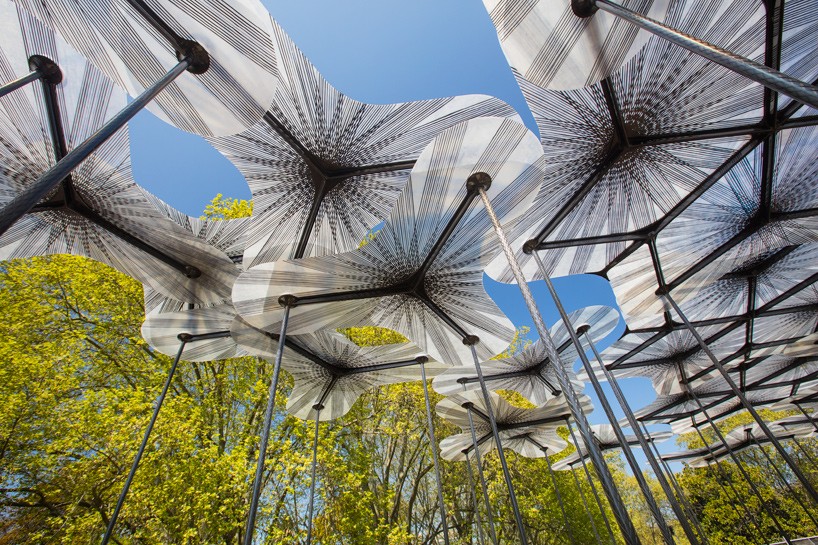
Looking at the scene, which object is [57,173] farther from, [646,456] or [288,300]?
[646,456]

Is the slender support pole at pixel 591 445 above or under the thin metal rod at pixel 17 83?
under

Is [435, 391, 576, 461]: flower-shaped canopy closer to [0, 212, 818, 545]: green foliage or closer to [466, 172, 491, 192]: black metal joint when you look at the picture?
[0, 212, 818, 545]: green foliage

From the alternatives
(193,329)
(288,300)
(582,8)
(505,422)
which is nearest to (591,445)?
(582,8)

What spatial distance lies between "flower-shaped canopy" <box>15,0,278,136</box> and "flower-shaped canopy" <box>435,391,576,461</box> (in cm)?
800

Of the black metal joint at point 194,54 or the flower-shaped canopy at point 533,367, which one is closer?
the black metal joint at point 194,54

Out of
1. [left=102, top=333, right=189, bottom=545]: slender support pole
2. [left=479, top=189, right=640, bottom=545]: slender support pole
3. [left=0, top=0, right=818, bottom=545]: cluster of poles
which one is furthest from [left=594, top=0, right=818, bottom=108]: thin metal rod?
[left=102, top=333, right=189, bottom=545]: slender support pole

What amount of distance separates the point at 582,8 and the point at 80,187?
232 inches

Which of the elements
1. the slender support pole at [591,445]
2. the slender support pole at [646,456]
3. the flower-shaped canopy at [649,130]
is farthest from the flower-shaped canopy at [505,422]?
the slender support pole at [591,445]

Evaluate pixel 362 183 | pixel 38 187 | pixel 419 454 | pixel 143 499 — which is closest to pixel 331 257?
pixel 362 183

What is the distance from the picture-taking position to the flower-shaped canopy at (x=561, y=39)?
3.16 metres

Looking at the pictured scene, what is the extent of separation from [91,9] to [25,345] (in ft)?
33.2

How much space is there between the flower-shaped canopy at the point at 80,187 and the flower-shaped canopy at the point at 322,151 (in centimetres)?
102

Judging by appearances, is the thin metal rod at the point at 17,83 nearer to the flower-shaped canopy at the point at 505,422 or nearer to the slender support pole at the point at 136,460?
the slender support pole at the point at 136,460

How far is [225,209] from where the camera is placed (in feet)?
36.7
